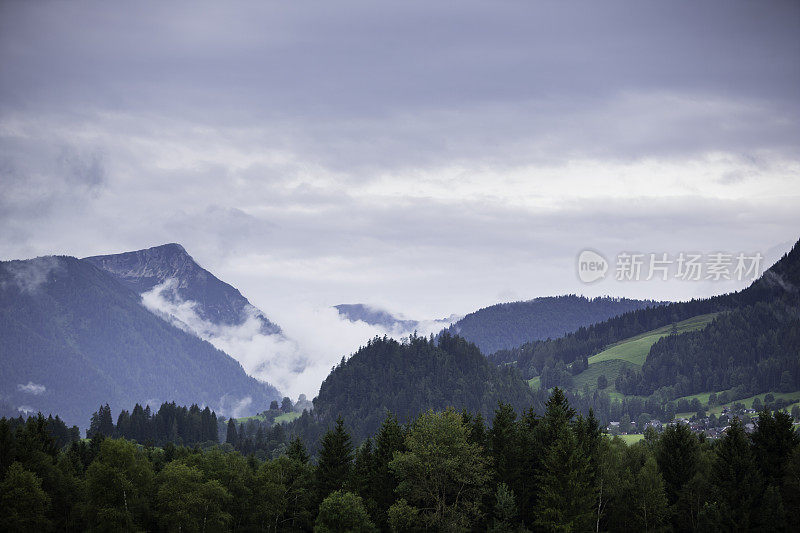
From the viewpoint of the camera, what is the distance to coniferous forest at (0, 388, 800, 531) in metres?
100

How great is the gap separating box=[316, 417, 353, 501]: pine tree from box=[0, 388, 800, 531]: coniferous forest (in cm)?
19

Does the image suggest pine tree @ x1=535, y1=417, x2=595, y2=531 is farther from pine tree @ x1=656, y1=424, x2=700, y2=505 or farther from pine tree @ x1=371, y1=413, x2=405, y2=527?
pine tree @ x1=371, y1=413, x2=405, y2=527

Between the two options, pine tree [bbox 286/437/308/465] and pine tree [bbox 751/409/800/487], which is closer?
pine tree [bbox 751/409/800/487]

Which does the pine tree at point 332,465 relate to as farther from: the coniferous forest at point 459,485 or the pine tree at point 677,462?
the pine tree at point 677,462

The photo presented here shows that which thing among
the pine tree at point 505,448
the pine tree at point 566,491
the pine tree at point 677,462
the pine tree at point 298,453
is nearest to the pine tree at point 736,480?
the pine tree at point 677,462

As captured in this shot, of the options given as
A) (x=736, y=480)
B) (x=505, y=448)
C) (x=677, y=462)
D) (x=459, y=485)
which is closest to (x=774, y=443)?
(x=736, y=480)

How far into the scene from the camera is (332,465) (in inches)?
4867

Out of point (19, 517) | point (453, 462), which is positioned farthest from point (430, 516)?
point (19, 517)

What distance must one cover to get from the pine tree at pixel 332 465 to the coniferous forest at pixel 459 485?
0.19 m

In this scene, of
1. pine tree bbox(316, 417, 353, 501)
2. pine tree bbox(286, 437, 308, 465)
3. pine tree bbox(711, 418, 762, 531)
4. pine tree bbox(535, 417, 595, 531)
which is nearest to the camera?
pine tree bbox(535, 417, 595, 531)

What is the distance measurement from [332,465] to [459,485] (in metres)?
28.0

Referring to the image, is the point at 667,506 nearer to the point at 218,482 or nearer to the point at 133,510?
the point at 218,482

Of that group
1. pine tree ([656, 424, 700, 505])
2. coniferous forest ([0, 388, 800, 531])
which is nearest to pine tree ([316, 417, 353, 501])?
coniferous forest ([0, 388, 800, 531])

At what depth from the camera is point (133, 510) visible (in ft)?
373
